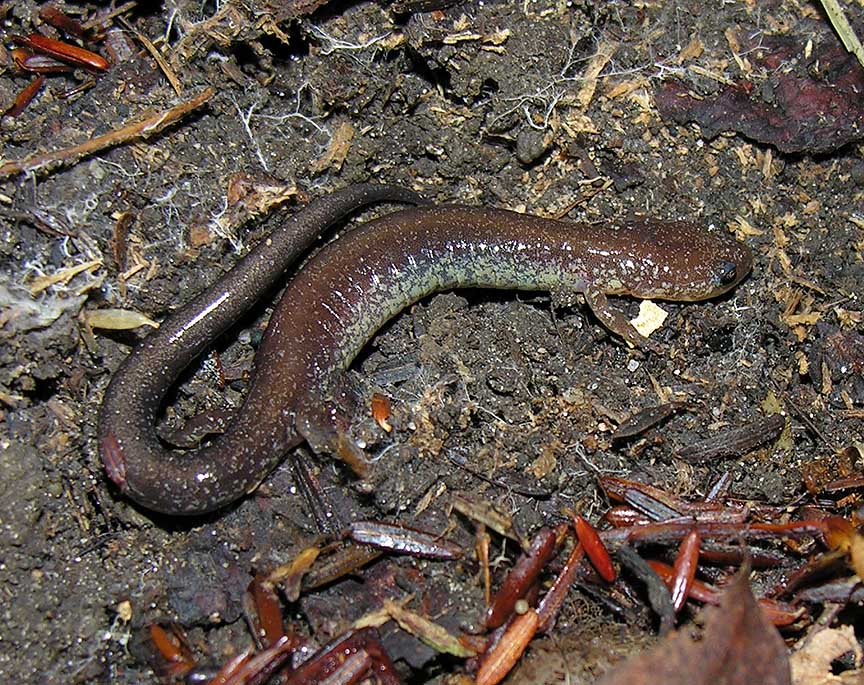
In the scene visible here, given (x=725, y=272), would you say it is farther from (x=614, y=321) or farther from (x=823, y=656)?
(x=823, y=656)

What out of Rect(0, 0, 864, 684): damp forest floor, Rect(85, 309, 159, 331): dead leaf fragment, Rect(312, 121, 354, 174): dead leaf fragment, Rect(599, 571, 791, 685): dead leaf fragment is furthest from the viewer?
Rect(312, 121, 354, 174): dead leaf fragment

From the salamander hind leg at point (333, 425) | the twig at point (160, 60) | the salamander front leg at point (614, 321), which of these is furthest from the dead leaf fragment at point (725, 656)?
the twig at point (160, 60)

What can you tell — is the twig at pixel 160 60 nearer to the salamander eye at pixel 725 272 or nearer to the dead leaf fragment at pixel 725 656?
the salamander eye at pixel 725 272

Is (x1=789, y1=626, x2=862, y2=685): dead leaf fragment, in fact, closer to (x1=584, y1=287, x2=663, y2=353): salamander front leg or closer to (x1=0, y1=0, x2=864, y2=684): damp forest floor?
(x1=0, y1=0, x2=864, y2=684): damp forest floor

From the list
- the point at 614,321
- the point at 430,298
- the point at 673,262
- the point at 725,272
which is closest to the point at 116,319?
the point at 430,298

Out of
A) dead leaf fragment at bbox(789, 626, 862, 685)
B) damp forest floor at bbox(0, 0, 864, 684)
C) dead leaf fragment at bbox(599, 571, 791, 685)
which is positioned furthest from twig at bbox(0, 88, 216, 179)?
dead leaf fragment at bbox(789, 626, 862, 685)

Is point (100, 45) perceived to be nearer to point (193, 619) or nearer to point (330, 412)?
point (330, 412)
